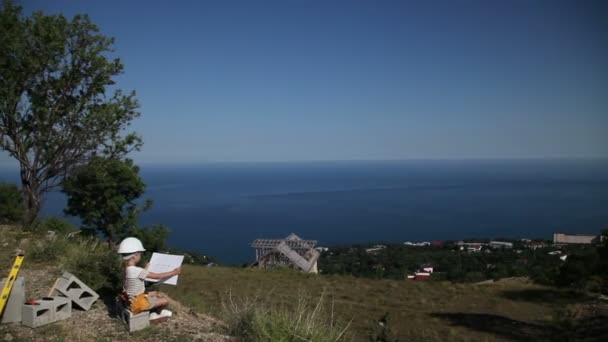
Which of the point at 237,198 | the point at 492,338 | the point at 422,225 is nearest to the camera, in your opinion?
the point at 492,338

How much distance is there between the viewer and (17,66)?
9.53 metres

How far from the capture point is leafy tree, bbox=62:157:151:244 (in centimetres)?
1600

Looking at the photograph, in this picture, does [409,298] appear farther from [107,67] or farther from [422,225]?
[422,225]

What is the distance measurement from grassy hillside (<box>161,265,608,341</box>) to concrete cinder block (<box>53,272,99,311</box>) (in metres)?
2.07

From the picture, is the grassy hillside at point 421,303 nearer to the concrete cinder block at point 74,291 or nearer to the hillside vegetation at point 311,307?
the hillside vegetation at point 311,307

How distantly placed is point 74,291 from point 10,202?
54.9 ft

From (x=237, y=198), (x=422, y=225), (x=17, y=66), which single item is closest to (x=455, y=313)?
(x=17, y=66)

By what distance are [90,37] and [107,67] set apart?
2.98ft

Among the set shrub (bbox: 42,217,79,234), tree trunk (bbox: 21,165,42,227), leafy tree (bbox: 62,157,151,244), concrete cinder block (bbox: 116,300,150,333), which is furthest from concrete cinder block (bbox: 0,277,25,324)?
leafy tree (bbox: 62,157,151,244)

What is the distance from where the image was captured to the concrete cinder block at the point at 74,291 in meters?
5.48

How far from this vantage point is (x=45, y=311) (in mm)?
5051

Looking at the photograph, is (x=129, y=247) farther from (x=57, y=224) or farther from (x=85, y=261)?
(x=57, y=224)

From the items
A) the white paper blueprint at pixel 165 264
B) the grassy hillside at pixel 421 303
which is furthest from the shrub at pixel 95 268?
the white paper blueprint at pixel 165 264

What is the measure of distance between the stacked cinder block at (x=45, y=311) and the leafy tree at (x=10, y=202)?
14.0 metres
